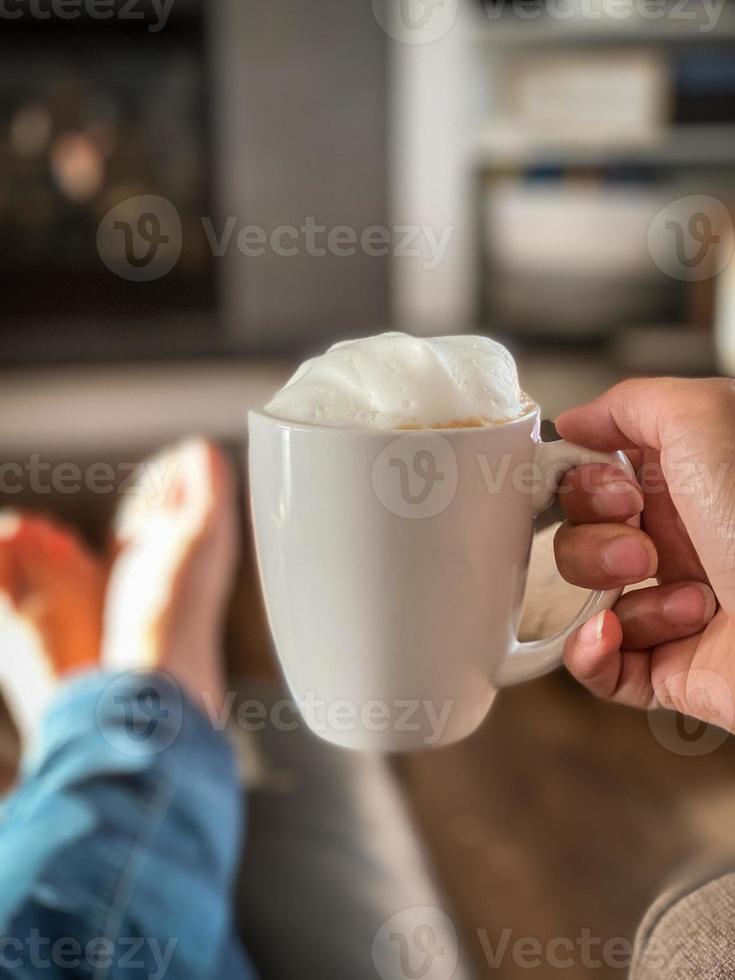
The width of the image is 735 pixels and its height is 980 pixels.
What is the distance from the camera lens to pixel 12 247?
3.00m

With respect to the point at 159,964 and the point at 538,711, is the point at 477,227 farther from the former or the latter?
the point at 159,964

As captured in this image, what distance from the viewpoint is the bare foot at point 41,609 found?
107cm

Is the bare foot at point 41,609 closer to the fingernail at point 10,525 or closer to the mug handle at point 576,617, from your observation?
the fingernail at point 10,525

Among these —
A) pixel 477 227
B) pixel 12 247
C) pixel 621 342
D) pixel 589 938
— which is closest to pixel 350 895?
pixel 589 938

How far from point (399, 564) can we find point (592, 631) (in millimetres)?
110

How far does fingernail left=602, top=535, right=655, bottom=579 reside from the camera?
1.29ft
